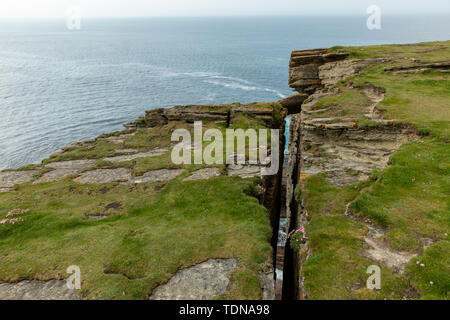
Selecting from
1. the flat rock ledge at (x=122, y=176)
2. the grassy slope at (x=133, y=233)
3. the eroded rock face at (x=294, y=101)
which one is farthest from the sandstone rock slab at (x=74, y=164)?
the eroded rock face at (x=294, y=101)

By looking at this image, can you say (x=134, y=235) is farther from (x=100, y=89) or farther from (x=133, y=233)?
(x=100, y=89)

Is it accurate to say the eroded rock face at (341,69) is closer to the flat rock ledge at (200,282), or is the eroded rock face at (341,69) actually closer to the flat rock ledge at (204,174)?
the flat rock ledge at (204,174)

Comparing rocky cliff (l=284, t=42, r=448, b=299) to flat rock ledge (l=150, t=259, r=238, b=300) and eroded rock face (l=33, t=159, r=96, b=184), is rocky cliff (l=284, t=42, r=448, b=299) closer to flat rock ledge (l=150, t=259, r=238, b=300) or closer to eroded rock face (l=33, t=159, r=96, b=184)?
flat rock ledge (l=150, t=259, r=238, b=300)

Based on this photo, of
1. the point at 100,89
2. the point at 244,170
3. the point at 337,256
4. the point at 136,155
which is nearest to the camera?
the point at 337,256

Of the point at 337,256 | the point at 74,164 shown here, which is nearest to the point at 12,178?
the point at 74,164

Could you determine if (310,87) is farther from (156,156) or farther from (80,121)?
(80,121)

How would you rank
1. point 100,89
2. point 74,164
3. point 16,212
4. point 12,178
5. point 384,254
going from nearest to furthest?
point 384,254, point 16,212, point 12,178, point 74,164, point 100,89
